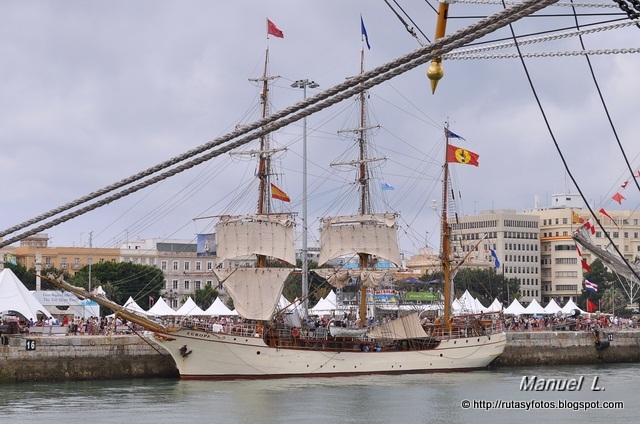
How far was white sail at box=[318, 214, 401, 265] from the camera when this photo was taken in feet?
198

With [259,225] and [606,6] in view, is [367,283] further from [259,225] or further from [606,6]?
[606,6]

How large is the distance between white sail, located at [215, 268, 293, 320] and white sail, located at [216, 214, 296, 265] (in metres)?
1.18

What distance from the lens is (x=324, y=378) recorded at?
51.4 meters

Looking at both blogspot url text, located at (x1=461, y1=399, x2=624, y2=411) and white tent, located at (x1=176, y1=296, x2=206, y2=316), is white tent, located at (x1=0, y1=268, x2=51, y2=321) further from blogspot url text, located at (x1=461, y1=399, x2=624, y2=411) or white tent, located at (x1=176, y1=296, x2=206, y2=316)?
blogspot url text, located at (x1=461, y1=399, x2=624, y2=411)

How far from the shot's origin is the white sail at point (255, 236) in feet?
182

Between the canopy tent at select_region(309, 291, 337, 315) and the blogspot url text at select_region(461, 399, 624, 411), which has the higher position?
the canopy tent at select_region(309, 291, 337, 315)

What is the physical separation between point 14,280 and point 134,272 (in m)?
49.7

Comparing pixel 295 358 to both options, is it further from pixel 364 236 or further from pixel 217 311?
pixel 364 236

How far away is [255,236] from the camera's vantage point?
5556cm

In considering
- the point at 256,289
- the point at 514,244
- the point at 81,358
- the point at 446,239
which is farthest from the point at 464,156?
the point at 514,244

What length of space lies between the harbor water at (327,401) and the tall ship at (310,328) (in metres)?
1.55

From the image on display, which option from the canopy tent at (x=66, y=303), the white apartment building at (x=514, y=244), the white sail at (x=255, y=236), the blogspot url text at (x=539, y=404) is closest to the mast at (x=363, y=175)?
the white sail at (x=255, y=236)

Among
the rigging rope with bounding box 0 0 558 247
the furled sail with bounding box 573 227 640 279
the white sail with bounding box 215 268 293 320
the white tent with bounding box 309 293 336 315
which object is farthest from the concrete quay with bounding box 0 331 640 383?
the rigging rope with bounding box 0 0 558 247

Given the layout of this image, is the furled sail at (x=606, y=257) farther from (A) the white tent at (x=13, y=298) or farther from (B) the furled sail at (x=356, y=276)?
(A) the white tent at (x=13, y=298)
